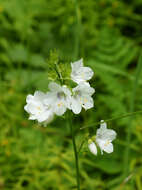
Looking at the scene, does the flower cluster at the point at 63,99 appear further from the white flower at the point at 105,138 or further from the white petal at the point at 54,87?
the white flower at the point at 105,138

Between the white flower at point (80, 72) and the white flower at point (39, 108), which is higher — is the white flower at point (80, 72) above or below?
above

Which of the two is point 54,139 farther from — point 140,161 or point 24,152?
point 140,161

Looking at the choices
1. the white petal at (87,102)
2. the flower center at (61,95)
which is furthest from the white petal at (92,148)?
the flower center at (61,95)

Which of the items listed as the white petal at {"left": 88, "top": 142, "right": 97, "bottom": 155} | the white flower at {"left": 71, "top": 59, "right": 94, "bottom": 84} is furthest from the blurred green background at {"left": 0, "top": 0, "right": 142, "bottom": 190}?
the white flower at {"left": 71, "top": 59, "right": 94, "bottom": 84}

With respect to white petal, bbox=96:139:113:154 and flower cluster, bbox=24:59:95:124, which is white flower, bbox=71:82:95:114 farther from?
white petal, bbox=96:139:113:154

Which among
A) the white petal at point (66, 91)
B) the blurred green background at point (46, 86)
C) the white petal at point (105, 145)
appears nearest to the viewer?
the white petal at point (66, 91)

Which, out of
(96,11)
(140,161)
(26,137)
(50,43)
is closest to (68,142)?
(26,137)

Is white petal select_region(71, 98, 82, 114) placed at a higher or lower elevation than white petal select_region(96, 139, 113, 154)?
higher
